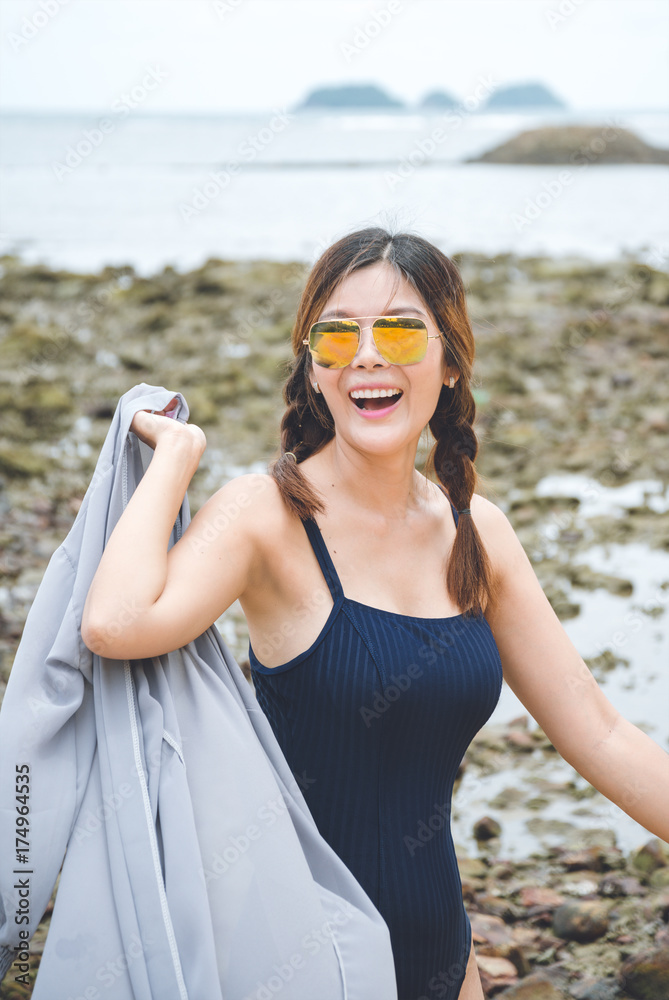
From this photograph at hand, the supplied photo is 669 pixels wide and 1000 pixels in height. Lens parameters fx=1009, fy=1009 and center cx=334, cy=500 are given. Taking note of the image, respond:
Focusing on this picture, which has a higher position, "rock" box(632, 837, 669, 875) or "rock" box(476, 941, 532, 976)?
"rock" box(476, 941, 532, 976)

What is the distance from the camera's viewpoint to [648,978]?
2844 mm

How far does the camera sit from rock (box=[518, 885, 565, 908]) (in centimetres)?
340

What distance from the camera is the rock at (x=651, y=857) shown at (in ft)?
11.6

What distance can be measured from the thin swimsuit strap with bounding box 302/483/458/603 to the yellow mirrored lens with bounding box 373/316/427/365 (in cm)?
38

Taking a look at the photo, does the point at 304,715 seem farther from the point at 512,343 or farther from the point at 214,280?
the point at 214,280

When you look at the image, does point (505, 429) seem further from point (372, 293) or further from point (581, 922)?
point (372, 293)

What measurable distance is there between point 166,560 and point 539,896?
2.26 meters

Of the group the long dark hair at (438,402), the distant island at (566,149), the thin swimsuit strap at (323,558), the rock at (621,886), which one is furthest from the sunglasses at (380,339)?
the distant island at (566,149)

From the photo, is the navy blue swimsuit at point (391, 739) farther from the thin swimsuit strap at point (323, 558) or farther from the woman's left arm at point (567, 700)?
the woman's left arm at point (567, 700)

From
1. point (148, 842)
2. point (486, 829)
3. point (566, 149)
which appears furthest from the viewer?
point (566, 149)

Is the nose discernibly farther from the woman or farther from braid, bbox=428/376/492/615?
braid, bbox=428/376/492/615

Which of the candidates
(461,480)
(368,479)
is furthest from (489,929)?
(368,479)

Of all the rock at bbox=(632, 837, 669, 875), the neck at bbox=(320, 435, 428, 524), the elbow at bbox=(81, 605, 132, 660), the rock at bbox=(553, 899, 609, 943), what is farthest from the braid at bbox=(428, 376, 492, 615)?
the rock at bbox=(632, 837, 669, 875)

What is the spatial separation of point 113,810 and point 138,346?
36.8 feet
